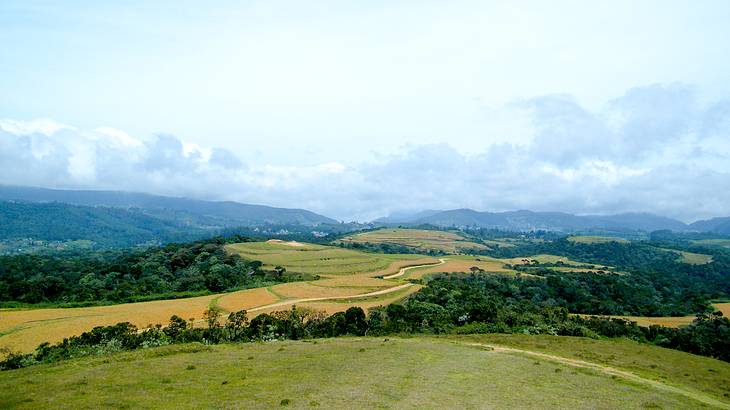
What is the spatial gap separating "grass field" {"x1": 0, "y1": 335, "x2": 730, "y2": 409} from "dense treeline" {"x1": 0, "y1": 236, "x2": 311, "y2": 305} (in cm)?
6213

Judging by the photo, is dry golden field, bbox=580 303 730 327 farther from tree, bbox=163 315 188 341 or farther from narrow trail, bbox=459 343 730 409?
tree, bbox=163 315 188 341

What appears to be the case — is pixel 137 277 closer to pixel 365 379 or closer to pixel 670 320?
pixel 365 379

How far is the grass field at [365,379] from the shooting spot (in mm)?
27375

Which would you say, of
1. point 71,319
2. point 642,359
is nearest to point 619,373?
point 642,359

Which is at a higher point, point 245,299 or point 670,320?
point 245,299

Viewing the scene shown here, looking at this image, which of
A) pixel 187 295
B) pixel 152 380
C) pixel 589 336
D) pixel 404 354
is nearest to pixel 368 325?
pixel 404 354

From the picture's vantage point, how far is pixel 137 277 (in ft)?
392

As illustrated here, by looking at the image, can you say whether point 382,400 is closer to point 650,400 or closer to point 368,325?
point 650,400

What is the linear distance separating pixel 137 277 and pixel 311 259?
5623cm

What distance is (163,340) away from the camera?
1949 inches

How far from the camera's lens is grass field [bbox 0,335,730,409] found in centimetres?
2738

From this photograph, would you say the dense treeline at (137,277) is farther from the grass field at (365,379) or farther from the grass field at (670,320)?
the grass field at (670,320)

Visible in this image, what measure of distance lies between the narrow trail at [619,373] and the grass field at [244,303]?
3681cm

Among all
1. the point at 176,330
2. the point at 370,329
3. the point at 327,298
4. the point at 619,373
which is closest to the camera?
the point at 619,373
